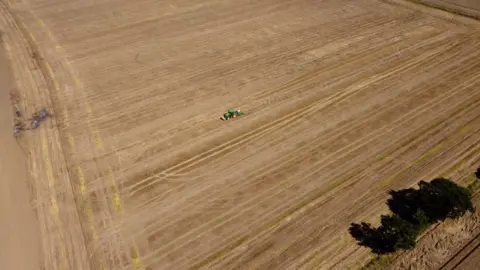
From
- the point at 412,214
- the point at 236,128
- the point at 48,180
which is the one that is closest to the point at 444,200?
the point at 412,214

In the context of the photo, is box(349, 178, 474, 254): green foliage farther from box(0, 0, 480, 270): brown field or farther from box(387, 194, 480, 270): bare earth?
box(0, 0, 480, 270): brown field

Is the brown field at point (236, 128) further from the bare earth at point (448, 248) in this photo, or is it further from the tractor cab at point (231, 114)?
the bare earth at point (448, 248)

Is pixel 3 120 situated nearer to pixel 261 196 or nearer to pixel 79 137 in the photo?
pixel 79 137

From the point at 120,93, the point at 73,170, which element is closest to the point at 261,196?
the point at 73,170

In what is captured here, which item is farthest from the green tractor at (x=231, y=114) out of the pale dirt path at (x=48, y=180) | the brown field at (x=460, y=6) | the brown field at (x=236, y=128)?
the brown field at (x=460, y=6)

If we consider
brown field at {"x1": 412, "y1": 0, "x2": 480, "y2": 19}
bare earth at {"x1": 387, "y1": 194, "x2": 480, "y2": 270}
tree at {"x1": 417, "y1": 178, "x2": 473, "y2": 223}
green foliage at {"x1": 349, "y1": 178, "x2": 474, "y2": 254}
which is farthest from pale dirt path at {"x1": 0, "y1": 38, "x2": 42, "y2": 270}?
brown field at {"x1": 412, "y1": 0, "x2": 480, "y2": 19}

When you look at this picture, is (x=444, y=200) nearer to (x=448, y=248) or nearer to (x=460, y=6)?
(x=448, y=248)
